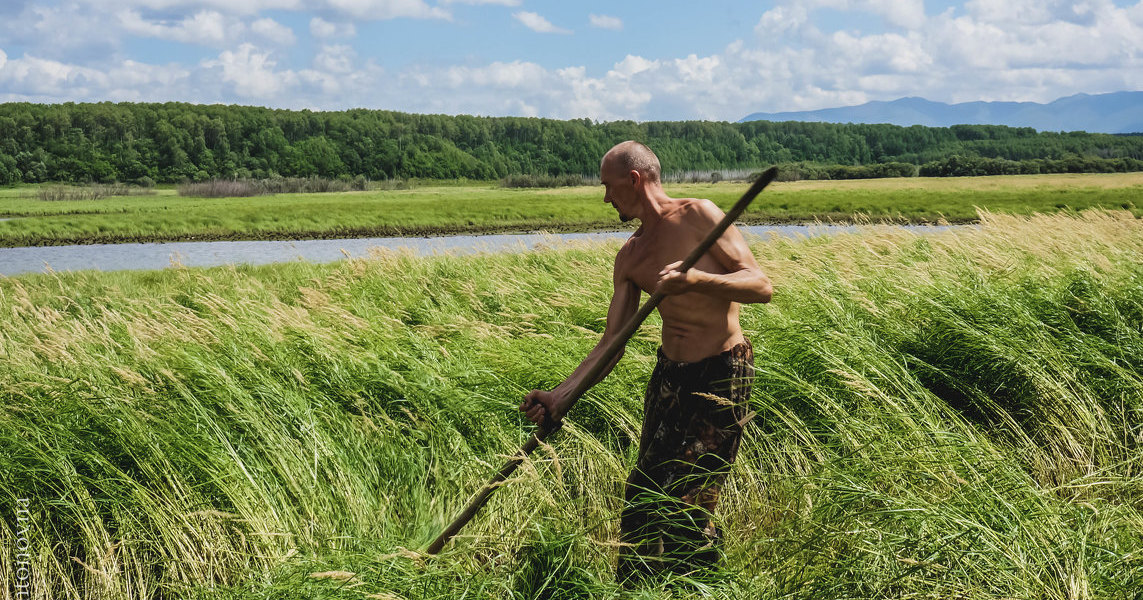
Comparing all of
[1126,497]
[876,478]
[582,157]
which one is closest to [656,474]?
[876,478]

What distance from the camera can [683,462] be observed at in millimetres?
3525

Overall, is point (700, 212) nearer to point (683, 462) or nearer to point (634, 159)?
point (634, 159)

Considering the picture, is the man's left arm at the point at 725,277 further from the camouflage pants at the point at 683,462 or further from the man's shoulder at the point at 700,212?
the camouflage pants at the point at 683,462

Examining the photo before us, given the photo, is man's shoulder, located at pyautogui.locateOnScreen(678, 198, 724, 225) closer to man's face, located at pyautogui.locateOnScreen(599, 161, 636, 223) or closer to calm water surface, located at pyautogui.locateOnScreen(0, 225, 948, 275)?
man's face, located at pyautogui.locateOnScreen(599, 161, 636, 223)

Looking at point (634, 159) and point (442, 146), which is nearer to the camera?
point (634, 159)

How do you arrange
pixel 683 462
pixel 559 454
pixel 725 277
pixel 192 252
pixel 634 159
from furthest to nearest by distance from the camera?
pixel 192 252 → pixel 559 454 → pixel 683 462 → pixel 634 159 → pixel 725 277

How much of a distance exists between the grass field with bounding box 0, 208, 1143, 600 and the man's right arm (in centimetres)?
22

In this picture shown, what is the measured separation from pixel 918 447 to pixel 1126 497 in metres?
1.56

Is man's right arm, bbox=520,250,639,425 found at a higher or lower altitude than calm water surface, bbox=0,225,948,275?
higher

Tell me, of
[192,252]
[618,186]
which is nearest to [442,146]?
[192,252]

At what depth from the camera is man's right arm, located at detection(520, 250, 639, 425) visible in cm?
344

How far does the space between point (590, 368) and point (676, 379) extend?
0.39 m

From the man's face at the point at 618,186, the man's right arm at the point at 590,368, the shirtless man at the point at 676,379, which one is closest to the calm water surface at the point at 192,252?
the man's right arm at the point at 590,368

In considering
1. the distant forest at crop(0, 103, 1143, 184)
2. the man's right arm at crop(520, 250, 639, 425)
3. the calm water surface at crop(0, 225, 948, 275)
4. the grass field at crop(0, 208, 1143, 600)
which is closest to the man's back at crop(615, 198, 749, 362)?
the man's right arm at crop(520, 250, 639, 425)
